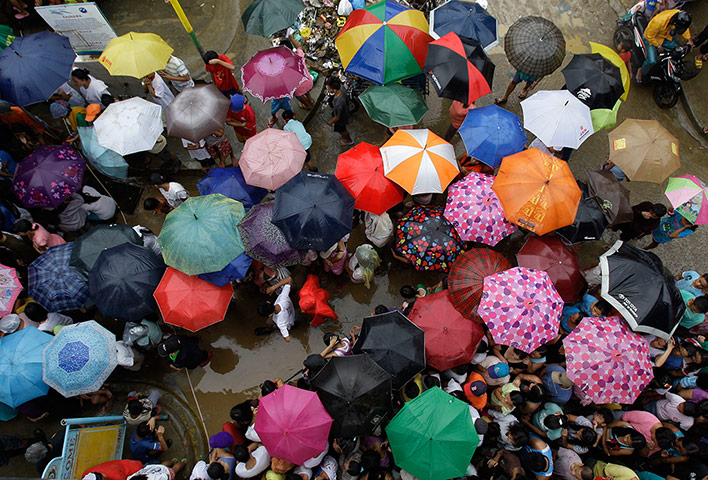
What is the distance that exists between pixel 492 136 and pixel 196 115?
4.32 metres

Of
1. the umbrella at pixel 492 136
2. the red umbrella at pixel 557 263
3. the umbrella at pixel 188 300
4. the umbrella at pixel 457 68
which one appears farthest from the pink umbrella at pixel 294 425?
the umbrella at pixel 457 68

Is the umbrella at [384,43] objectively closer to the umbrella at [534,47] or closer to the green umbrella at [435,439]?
the umbrella at [534,47]

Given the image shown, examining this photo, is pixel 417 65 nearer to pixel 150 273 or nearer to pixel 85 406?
pixel 150 273

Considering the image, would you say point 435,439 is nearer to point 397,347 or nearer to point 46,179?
point 397,347

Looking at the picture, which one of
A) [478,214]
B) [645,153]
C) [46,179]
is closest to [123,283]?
[46,179]

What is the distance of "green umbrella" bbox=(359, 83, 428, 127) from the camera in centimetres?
634

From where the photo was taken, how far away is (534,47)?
21.6 ft

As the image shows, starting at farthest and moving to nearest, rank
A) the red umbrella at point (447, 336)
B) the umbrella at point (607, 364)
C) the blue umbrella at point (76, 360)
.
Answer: the red umbrella at point (447, 336), the blue umbrella at point (76, 360), the umbrella at point (607, 364)

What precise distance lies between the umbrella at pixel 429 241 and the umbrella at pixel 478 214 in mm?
137

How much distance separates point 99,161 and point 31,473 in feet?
15.0

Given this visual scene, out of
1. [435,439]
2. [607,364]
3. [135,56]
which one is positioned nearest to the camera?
[435,439]

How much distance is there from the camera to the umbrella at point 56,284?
5211 mm

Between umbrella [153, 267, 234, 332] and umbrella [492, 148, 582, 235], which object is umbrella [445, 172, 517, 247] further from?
umbrella [153, 267, 234, 332]

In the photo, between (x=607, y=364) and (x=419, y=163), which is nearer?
(x=607, y=364)
